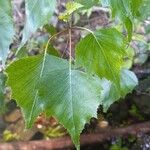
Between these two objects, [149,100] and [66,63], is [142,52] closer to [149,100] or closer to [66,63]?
[149,100]

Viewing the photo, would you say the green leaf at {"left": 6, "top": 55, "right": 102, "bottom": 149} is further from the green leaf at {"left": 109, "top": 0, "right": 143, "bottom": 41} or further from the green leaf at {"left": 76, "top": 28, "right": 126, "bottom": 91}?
the green leaf at {"left": 109, "top": 0, "right": 143, "bottom": 41}

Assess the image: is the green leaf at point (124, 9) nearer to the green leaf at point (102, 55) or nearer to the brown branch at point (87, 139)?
the green leaf at point (102, 55)

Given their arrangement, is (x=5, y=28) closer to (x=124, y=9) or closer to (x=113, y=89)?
(x=124, y=9)

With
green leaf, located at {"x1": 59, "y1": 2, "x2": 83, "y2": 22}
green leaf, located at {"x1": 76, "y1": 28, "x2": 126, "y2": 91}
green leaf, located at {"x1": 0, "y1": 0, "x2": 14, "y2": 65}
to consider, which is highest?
green leaf, located at {"x1": 0, "y1": 0, "x2": 14, "y2": 65}

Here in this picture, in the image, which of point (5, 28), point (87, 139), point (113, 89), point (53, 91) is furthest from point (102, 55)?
point (87, 139)

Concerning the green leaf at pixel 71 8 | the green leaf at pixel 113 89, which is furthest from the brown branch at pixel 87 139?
the green leaf at pixel 71 8

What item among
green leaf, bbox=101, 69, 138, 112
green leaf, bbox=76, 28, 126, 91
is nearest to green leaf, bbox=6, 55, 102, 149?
green leaf, bbox=76, 28, 126, 91

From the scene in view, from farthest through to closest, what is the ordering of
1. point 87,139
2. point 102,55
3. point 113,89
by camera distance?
point 87,139, point 113,89, point 102,55
